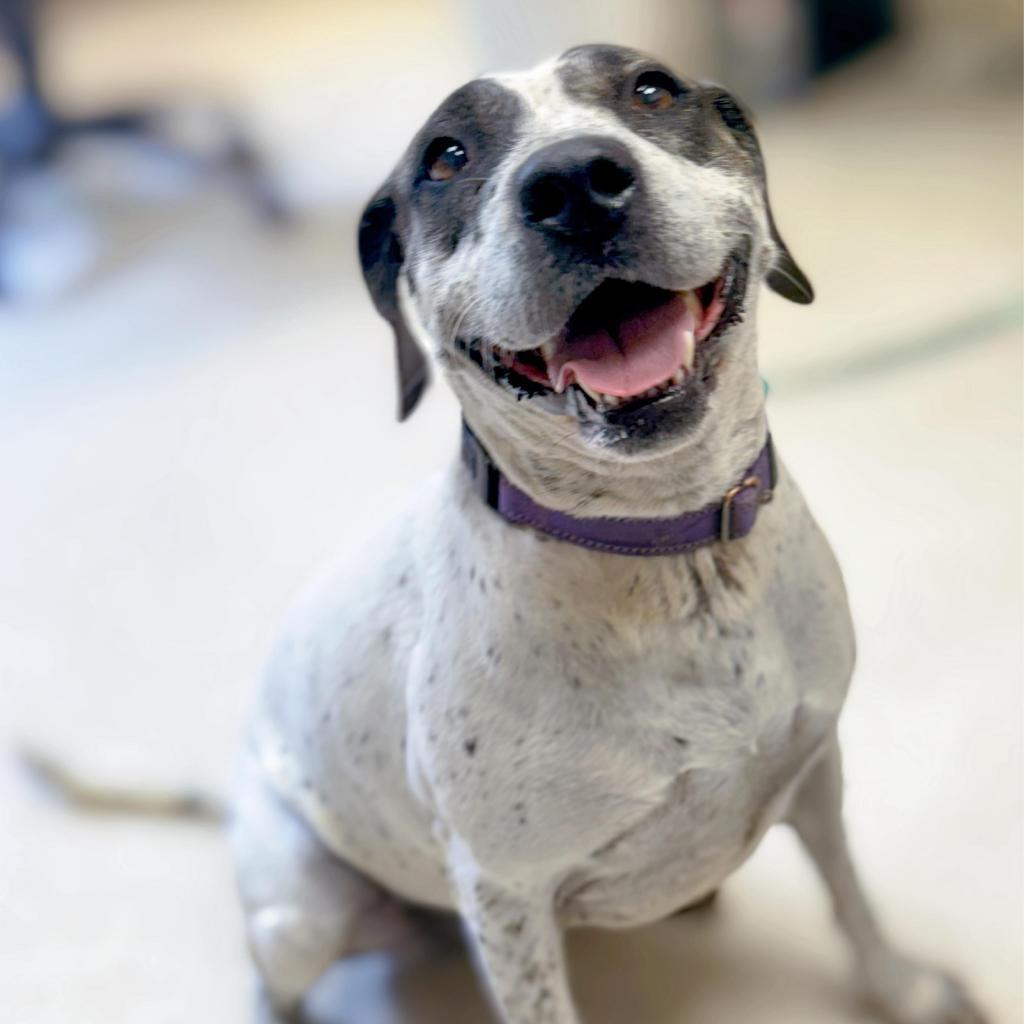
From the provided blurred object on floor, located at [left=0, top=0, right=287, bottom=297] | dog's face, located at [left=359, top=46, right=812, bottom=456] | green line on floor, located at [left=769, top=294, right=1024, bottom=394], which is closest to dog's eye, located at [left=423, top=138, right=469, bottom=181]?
dog's face, located at [left=359, top=46, right=812, bottom=456]

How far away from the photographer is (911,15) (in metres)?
3.20

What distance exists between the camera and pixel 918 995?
4.78 ft

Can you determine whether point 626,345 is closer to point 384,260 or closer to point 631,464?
point 631,464

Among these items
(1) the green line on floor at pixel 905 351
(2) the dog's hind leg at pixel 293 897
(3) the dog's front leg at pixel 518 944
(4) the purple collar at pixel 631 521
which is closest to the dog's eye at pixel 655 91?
(4) the purple collar at pixel 631 521

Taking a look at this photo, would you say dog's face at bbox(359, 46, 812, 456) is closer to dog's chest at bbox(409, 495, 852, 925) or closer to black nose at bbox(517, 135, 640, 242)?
black nose at bbox(517, 135, 640, 242)

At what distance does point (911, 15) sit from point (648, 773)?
270 centimetres

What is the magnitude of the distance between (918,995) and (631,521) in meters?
0.75

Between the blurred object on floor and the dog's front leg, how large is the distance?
2.60 metres

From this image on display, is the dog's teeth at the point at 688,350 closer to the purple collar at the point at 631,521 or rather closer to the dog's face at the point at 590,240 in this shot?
the dog's face at the point at 590,240

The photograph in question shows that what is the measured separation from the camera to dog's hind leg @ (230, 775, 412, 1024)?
142cm

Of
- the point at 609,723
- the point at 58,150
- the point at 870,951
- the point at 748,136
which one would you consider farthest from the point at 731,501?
the point at 58,150

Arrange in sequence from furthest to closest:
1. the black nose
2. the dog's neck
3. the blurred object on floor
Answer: the blurred object on floor, the dog's neck, the black nose

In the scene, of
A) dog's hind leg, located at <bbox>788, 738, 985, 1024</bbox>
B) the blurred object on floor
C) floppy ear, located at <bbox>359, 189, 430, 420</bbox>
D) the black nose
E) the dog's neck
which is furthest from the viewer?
the blurred object on floor

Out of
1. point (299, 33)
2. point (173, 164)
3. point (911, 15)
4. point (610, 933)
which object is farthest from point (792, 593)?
point (173, 164)
